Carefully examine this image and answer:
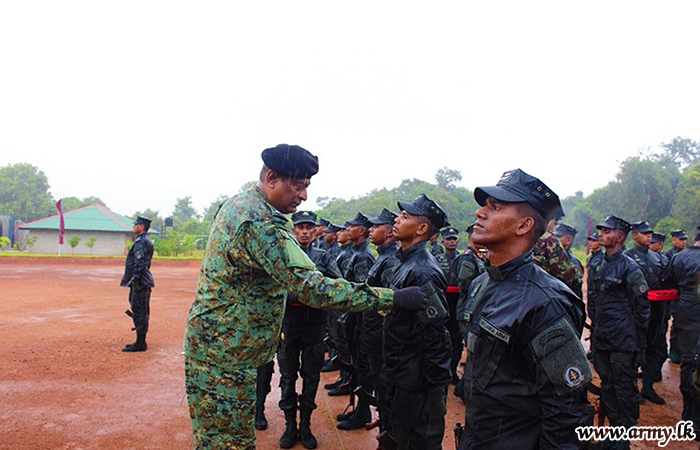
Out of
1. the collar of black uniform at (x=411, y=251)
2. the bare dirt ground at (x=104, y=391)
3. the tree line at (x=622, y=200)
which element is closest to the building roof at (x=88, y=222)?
the tree line at (x=622, y=200)

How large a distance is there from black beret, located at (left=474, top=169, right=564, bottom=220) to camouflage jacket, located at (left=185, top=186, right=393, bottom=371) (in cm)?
92

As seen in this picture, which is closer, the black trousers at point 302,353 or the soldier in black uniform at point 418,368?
the soldier in black uniform at point 418,368

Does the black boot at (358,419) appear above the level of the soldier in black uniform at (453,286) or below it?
below

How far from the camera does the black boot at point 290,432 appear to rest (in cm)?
467

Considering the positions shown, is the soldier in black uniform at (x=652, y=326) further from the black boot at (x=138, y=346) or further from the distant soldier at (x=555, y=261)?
the black boot at (x=138, y=346)

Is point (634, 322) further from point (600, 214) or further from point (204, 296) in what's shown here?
point (600, 214)

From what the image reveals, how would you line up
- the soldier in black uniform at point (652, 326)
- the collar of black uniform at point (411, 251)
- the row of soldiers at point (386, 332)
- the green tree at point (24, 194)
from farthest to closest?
the green tree at point (24, 194) → the soldier in black uniform at point (652, 326) → the row of soldiers at point (386, 332) → the collar of black uniform at point (411, 251)

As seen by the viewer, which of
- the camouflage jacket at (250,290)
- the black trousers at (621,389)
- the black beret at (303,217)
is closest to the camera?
the camouflage jacket at (250,290)

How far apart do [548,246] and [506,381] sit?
142 inches

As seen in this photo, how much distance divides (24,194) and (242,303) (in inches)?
2981

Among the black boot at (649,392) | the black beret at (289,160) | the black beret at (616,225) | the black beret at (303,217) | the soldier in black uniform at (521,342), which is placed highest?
the black beret at (289,160)

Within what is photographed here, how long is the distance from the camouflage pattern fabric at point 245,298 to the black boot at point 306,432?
7.45ft

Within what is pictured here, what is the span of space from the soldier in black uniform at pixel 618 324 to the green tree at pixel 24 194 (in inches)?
2862

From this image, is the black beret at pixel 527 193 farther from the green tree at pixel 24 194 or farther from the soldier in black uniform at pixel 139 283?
the green tree at pixel 24 194
